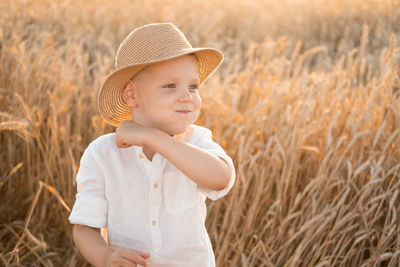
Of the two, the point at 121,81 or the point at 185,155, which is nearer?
the point at 185,155

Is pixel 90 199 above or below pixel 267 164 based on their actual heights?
above

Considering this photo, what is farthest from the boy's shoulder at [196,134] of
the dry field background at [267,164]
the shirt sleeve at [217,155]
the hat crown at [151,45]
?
the dry field background at [267,164]

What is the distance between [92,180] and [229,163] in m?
0.40

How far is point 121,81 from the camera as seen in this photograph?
136 cm

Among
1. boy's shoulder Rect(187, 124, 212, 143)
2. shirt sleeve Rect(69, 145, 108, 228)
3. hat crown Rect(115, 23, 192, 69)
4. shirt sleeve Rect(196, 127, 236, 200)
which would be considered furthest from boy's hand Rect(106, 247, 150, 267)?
hat crown Rect(115, 23, 192, 69)

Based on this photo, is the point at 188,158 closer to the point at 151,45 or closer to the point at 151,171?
the point at 151,171

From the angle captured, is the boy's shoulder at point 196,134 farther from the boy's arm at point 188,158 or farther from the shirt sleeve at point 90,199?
the shirt sleeve at point 90,199

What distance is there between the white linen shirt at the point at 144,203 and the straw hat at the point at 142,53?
0.14m

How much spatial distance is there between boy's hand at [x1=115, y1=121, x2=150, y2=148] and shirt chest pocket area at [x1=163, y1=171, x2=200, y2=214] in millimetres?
142

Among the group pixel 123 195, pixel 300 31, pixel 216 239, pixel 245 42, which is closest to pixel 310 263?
pixel 216 239

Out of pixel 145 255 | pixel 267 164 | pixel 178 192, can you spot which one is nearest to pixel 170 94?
pixel 178 192

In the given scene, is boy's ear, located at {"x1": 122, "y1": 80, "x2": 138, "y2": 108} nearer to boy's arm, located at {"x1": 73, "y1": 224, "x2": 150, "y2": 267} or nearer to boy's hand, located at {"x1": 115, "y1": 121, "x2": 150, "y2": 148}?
boy's hand, located at {"x1": 115, "y1": 121, "x2": 150, "y2": 148}

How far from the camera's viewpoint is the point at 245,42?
5750mm

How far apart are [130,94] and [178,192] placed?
1.05ft
